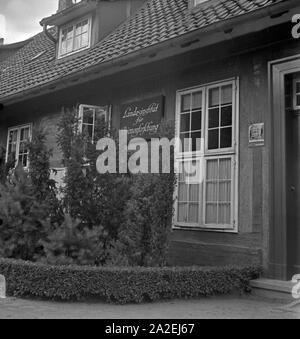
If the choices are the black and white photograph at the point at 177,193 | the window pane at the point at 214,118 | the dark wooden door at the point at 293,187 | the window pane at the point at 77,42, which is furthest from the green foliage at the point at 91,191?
the window pane at the point at 77,42

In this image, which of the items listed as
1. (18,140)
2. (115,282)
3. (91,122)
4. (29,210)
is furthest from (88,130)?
(18,140)

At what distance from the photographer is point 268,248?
6930mm

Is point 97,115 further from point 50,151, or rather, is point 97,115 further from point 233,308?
point 233,308

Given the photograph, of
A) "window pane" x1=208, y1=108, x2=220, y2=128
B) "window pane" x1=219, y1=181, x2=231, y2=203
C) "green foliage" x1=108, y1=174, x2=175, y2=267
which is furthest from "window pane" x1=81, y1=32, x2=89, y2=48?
"green foliage" x1=108, y1=174, x2=175, y2=267

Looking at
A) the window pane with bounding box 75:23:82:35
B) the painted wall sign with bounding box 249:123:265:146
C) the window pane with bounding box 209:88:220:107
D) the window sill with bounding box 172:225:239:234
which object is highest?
the window pane with bounding box 75:23:82:35

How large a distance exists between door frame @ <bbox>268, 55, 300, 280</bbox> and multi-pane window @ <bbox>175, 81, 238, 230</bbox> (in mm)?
736

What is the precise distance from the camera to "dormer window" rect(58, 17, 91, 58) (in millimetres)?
12484

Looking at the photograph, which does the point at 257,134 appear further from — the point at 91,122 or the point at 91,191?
the point at 91,122

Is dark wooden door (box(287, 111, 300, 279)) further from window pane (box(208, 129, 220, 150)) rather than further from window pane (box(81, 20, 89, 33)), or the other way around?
window pane (box(81, 20, 89, 33))

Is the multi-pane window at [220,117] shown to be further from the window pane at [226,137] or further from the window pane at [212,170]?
the window pane at [212,170]

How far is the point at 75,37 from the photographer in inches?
507

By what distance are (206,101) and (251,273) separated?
2.94 metres

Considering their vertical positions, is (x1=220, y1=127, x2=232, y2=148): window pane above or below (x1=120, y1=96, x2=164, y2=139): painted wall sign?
below
